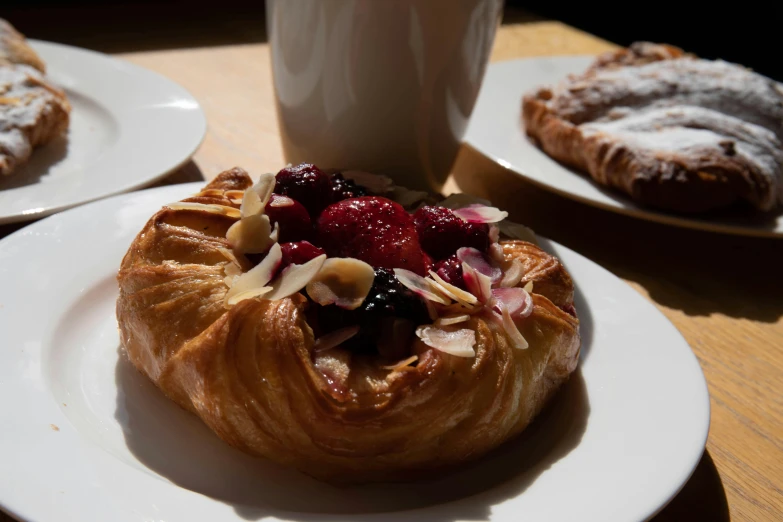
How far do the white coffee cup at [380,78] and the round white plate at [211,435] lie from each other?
14.2 inches

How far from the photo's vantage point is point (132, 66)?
1.65m

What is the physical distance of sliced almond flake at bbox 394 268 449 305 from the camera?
29.7 inches

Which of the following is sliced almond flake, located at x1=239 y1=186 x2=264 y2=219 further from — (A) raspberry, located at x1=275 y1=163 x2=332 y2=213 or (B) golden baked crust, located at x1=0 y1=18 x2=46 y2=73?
(B) golden baked crust, located at x1=0 y1=18 x2=46 y2=73

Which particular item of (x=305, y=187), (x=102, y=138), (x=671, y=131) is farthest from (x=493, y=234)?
(x=102, y=138)

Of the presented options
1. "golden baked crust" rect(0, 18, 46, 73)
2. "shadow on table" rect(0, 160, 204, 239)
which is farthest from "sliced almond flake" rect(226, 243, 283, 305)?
"golden baked crust" rect(0, 18, 46, 73)

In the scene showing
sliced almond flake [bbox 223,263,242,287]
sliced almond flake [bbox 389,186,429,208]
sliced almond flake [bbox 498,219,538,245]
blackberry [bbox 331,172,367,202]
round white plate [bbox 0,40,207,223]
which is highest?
sliced almond flake [bbox 223,263,242,287]

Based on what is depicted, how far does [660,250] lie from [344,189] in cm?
65

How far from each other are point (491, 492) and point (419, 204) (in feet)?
1.51

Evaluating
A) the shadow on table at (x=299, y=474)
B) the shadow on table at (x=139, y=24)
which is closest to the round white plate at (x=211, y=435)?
the shadow on table at (x=299, y=474)

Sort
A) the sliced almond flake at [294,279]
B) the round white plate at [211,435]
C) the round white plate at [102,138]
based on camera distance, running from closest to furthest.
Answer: the round white plate at [211,435]
the sliced almond flake at [294,279]
the round white plate at [102,138]

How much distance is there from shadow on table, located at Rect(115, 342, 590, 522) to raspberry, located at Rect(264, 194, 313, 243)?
23 centimetres

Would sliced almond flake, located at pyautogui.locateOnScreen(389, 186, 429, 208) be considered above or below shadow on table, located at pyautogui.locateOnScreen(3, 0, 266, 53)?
above

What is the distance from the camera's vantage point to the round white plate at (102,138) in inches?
44.8

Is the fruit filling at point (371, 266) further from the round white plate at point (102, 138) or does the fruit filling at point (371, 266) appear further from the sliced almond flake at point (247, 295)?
the round white plate at point (102, 138)
